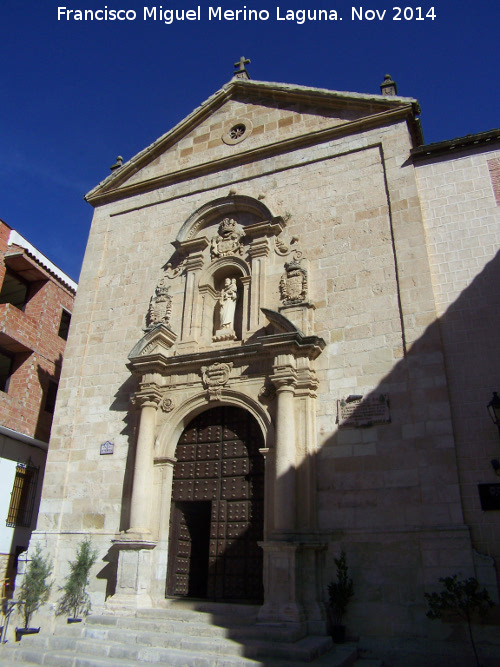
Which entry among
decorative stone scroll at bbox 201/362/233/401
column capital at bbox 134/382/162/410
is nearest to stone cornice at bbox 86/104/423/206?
decorative stone scroll at bbox 201/362/233/401

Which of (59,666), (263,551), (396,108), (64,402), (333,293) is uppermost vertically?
(396,108)

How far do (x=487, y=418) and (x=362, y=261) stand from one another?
3364 mm

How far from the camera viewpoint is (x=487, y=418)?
7.96 meters

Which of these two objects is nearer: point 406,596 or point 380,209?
point 406,596

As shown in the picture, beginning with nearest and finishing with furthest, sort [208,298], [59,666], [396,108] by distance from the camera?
[59,666]
[396,108]
[208,298]

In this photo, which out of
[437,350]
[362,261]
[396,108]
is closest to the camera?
[437,350]

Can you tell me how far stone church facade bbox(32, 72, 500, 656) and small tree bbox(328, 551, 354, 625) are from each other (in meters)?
0.16

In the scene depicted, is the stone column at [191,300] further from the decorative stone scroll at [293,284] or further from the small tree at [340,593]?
the small tree at [340,593]

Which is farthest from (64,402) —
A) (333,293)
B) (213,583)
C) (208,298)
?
(333,293)

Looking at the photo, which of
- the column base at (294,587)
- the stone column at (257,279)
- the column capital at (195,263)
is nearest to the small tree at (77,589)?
the column base at (294,587)

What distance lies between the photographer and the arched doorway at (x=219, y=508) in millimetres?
8898

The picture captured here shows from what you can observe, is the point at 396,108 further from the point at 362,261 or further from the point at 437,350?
the point at 437,350

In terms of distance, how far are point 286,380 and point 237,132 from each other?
254 inches

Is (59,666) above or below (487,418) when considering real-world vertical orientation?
below
